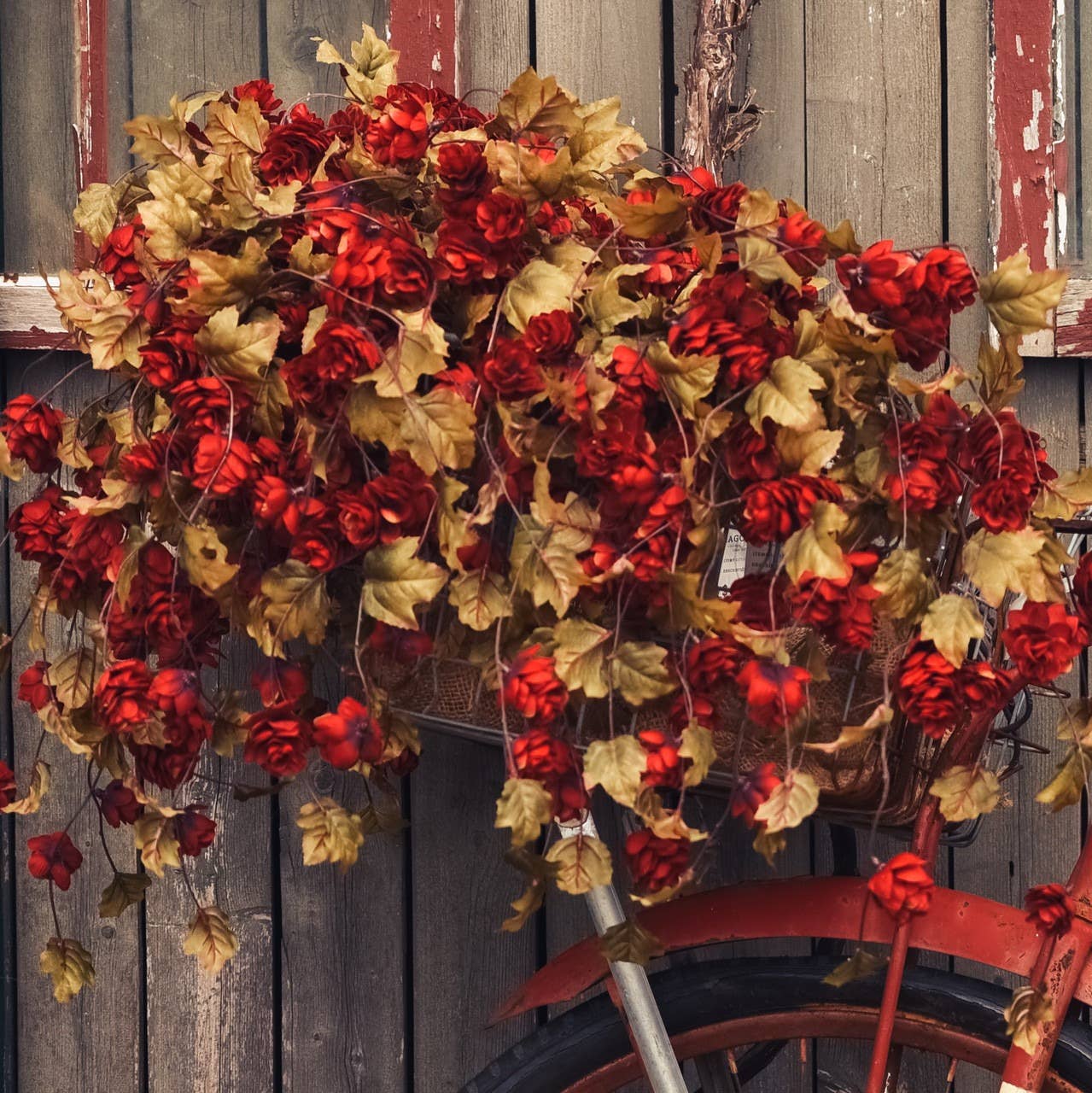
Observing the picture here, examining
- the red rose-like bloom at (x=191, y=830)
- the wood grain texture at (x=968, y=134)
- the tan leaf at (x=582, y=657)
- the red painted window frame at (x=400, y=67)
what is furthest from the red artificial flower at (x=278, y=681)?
the wood grain texture at (x=968, y=134)

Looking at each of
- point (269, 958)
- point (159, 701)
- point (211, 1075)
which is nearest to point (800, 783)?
point (159, 701)

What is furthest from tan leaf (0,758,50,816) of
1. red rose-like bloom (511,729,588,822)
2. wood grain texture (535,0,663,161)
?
wood grain texture (535,0,663,161)

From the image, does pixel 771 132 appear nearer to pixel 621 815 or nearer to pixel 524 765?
pixel 621 815

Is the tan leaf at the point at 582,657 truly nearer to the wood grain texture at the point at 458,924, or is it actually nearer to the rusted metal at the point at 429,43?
the wood grain texture at the point at 458,924

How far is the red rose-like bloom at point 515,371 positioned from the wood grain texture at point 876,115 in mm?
847

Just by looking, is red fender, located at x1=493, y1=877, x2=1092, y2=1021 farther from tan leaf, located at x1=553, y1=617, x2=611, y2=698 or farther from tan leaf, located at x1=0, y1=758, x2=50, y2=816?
tan leaf, located at x1=0, y1=758, x2=50, y2=816

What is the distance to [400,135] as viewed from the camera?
104cm

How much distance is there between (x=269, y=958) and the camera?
5.60 feet

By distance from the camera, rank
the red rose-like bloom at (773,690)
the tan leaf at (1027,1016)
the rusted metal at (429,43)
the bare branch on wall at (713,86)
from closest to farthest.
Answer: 1. the red rose-like bloom at (773,690)
2. the tan leaf at (1027,1016)
3. the bare branch on wall at (713,86)
4. the rusted metal at (429,43)

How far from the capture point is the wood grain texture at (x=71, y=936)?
171 centimetres

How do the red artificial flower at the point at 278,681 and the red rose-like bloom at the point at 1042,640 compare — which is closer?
the red rose-like bloom at the point at 1042,640

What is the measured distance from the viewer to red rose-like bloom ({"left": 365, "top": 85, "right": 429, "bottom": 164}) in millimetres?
1042

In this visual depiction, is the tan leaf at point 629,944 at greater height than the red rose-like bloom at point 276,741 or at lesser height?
lesser

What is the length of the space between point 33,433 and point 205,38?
82 cm
